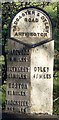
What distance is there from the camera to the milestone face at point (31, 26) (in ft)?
11.8

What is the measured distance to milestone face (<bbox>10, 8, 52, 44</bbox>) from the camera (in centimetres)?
359

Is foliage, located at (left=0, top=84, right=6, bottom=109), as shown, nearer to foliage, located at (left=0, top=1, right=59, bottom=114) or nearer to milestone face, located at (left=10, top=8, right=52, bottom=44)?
foliage, located at (left=0, top=1, right=59, bottom=114)

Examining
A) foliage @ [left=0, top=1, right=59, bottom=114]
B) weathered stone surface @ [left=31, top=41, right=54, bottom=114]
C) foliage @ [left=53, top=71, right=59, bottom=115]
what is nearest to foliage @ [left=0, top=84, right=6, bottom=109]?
foliage @ [left=0, top=1, right=59, bottom=114]

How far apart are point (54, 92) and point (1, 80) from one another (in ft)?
2.08

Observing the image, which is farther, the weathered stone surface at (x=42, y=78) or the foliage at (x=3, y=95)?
the foliage at (x=3, y=95)

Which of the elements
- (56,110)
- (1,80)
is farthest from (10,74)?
(56,110)

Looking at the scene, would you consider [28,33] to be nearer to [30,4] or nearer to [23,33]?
[23,33]

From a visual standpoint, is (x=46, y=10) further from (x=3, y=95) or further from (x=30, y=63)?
(x=3, y=95)

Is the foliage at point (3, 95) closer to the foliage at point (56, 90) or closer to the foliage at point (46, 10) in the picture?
the foliage at point (46, 10)

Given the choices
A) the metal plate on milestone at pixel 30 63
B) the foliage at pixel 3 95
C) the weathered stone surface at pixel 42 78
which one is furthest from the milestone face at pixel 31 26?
the foliage at pixel 3 95

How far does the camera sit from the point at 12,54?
3.69 meters

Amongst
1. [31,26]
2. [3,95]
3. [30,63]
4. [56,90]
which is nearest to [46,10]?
[31,26]

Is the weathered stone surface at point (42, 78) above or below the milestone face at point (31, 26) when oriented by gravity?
below

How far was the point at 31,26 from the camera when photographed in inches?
143
